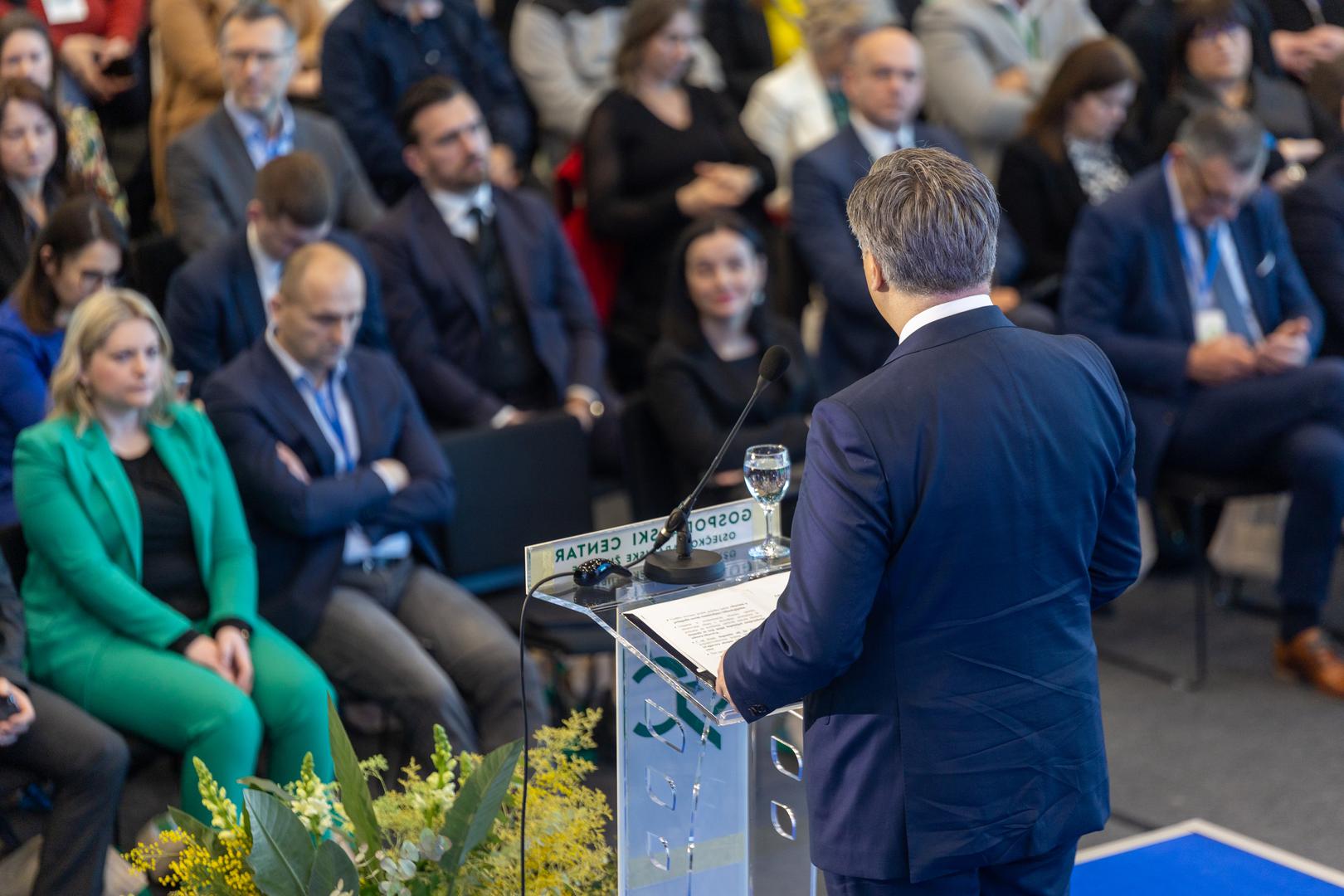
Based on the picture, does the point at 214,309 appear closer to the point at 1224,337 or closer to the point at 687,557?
the point at 687,557

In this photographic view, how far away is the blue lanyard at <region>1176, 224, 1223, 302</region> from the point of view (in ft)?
15.6

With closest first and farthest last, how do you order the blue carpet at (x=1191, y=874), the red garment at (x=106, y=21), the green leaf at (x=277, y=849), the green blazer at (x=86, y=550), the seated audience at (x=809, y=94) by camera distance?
1. the green leaf at (x=277, y=849)
2. the blue carpet at (x=1191, y=874)
3. the green blazer at (x=86, y=550)
4. the red garment at (x=106, y=21)
5. the seated audience at (x=809, y=94)

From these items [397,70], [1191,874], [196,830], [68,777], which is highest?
[397,70]

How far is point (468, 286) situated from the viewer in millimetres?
→ 4586

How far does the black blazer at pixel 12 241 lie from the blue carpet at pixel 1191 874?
10.00ft

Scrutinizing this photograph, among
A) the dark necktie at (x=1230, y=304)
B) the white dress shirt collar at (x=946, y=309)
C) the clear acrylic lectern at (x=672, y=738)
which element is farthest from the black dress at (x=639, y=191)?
the white dress shirt collar at (x=946, y=309)

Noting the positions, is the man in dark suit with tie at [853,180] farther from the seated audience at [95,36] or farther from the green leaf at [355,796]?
the green leaf at [355,796]

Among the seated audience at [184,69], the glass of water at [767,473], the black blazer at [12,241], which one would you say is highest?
the seated audience at [184,69]

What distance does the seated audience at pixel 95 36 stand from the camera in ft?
17.0

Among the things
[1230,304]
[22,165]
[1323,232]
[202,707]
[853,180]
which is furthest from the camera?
[1323,232]

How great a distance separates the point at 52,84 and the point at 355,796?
314cm

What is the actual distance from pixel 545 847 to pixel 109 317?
5.53ft

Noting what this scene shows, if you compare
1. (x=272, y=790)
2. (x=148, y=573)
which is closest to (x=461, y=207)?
(x=148, y=573)

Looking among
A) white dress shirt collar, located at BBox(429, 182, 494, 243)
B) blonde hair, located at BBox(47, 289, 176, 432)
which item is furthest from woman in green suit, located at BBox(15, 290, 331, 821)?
white dress shirt collar, located at BBox(429, 182, 494, 243)
